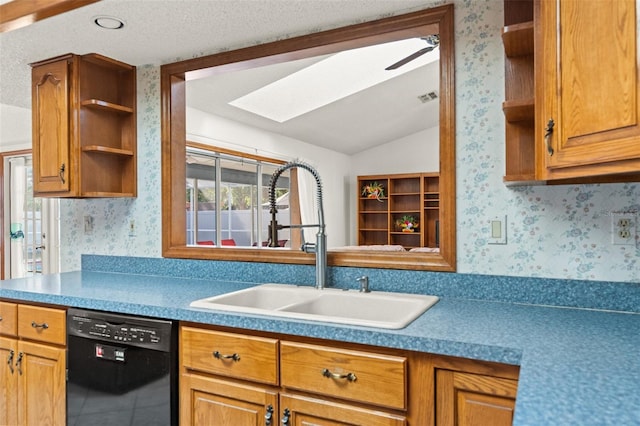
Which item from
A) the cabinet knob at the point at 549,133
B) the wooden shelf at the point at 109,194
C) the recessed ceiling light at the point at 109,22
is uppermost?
the recessed ceiling light at the point at 109,22

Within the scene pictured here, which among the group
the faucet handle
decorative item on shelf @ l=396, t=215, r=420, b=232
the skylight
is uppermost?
the skylight

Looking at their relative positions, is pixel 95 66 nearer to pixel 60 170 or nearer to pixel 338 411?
pixel 60 170

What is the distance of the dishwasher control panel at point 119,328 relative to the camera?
1725 millimetres

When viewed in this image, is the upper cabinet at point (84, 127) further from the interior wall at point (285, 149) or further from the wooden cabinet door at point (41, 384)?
the interior wall at point (285, 149)

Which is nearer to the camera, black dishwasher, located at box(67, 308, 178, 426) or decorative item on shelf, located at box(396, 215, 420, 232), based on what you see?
black dishwasher, located at box(67, 308, 178, 426)

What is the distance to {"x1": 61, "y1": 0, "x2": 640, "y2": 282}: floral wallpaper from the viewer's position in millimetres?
1621

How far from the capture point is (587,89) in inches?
44.1

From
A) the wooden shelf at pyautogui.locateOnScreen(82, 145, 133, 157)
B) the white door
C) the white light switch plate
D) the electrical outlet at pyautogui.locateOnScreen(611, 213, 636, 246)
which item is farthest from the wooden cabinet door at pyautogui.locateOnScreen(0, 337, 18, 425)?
the white door

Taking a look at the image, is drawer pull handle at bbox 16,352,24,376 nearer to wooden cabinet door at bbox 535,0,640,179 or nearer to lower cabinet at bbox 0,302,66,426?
lower cabinet at bbox 0,302,66,426

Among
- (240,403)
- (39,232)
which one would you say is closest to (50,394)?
(240,403)

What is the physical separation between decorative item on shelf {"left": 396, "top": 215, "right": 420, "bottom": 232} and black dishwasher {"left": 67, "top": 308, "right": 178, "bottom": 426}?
6390 millimetres

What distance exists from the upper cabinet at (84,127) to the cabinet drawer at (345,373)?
1.65 meters

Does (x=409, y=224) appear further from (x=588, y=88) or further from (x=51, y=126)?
(x=588, y=88)

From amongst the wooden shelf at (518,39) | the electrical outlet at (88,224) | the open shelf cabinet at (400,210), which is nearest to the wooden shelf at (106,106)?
the electrical outlet at (88,224)
